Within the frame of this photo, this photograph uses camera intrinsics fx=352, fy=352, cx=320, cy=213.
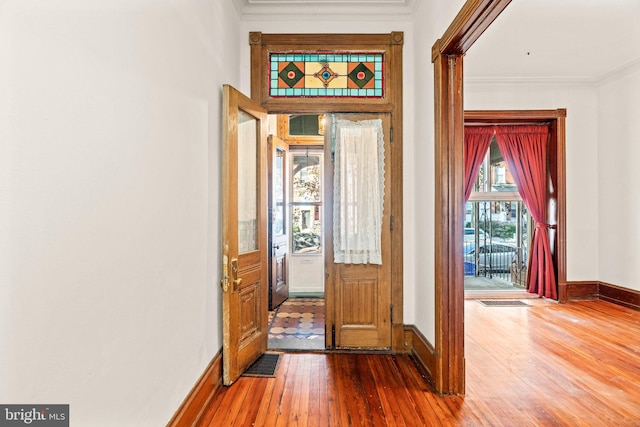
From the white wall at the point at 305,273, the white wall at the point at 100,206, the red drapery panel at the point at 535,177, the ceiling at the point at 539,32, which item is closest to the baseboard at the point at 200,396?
the white wall at the point at 100,206

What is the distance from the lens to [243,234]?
117 inches

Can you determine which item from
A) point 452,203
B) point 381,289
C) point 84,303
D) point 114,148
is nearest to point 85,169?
point 114,148

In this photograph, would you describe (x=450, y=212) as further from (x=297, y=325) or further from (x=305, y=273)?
(x=305, y=273)

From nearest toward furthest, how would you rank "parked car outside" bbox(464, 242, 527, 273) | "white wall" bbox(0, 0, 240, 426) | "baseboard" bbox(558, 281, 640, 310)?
"white wall" bbox(0, 0, 240, 426)
"baseboard" bbox(558, 281, 640, 310)
"parked car outside" bbox(464, 242, 527, 273)

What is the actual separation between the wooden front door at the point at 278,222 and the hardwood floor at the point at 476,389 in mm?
1761

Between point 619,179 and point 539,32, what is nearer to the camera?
point 539,32

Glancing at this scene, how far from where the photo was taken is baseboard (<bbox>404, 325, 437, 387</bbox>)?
2748 mm

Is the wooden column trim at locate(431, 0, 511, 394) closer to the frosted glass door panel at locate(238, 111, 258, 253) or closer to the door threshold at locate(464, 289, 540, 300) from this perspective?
the frosted glass door panel at locate(238, 111, 258, 253)

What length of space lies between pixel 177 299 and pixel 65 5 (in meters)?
1.45

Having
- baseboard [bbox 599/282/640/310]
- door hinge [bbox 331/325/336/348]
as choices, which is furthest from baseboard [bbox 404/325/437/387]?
baseboard [bbox 599/282/640/310]

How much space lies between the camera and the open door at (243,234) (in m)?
2.64

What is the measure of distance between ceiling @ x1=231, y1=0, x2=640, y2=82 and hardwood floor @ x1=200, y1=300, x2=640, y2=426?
324 cm

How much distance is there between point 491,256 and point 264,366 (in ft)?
15.3

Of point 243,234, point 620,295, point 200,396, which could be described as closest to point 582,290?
point 620,295
